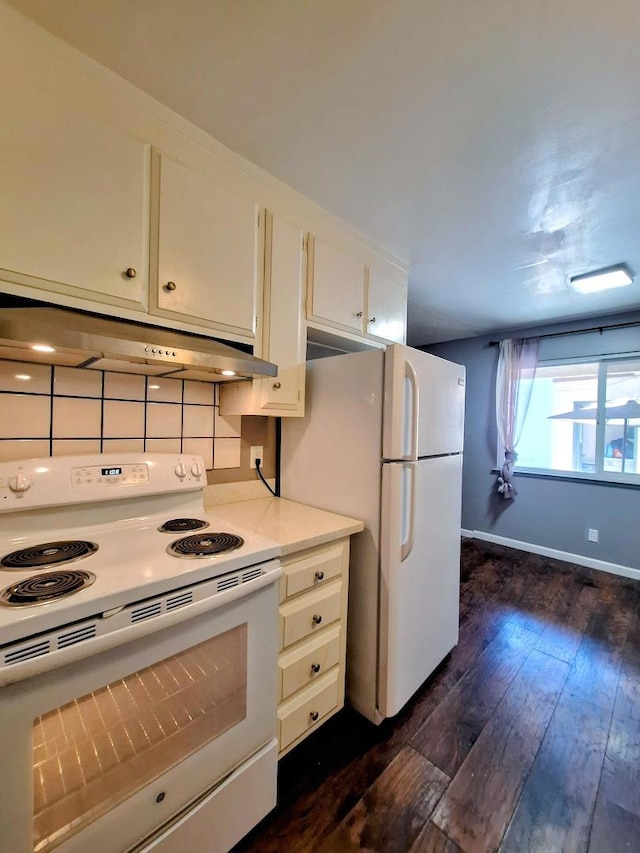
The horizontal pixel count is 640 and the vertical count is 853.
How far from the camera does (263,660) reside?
1.07m

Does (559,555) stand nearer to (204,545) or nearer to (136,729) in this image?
(204,545)

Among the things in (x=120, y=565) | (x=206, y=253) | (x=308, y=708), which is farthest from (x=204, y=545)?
(x=206, y=253)

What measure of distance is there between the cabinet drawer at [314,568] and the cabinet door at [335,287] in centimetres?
107

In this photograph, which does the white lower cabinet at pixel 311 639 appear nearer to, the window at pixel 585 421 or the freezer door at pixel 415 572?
the freezer door at pixel 415 572

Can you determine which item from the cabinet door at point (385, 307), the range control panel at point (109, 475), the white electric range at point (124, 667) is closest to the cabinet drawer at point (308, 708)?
the white electric range at point (124, 667)

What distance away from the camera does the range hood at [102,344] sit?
0.83 meters

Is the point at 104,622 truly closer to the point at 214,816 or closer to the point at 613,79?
the point at 214,816

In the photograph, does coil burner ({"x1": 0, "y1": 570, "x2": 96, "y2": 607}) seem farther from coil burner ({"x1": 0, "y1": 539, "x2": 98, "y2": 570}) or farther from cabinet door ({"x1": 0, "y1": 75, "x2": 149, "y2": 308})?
cabinet door ({"x1": 0, "y1": 75, "x2": 149, "y2": 308})

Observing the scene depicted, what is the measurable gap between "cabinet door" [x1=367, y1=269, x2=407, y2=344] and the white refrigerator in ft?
1.60

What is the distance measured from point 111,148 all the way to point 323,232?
930 mm

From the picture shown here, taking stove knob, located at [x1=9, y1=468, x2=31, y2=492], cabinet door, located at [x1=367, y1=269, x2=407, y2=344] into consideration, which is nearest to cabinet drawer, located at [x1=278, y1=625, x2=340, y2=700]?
stove knob, located at [x1=9, y1=468, x2=31, y2=492]

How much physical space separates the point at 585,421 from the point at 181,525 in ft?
12.3

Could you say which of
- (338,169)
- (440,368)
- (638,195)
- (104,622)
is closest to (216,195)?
(338,169)

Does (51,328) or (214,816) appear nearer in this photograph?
(51,328)
